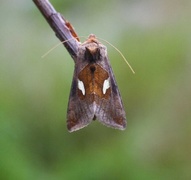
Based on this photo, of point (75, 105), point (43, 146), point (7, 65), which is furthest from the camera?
point (7, 65)

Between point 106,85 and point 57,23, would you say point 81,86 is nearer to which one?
point 106,85

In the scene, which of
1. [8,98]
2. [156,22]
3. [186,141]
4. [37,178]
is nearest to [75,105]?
[37,178]

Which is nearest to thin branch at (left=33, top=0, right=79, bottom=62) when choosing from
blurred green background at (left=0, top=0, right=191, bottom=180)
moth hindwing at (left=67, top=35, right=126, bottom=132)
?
moth hindwing at (left=67, top=35, right=126, bottom=132)

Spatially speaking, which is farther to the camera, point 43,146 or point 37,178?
point 43,146

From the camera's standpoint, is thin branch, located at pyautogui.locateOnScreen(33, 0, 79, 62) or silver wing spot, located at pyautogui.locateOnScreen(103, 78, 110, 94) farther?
silver wing spot, located at pyautogui.locateOnScreen(103, 78, 110, 94)

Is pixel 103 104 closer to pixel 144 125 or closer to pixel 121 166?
Answer: pixel 121 166

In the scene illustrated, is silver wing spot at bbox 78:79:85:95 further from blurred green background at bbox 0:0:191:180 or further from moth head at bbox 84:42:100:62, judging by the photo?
blurred green background at bbox 0:0:191:180

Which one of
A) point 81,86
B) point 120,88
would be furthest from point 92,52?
point 120,88

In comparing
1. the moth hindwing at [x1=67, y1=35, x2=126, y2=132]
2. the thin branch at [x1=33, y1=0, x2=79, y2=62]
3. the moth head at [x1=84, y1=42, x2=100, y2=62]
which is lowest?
the moth hindwing at [x1=67, y1=35, x2=126, y2=132]
